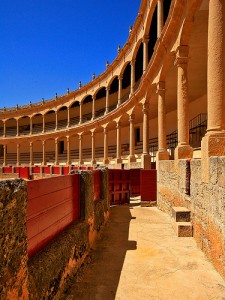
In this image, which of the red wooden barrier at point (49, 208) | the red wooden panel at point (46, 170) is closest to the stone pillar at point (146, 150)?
the red wooden barrier at point (49, 208)

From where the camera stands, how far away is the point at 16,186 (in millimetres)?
2217

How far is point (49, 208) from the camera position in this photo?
128 inches

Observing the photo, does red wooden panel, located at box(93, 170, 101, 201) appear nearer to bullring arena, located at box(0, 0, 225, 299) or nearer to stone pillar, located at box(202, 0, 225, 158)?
bullring arena, located at box(0, 0, 225, 299)

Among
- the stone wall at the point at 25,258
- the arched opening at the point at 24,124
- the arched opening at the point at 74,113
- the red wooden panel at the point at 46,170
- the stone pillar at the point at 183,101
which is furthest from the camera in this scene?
the arched opening at the point at 24,124

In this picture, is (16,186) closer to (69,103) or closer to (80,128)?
(80,128)

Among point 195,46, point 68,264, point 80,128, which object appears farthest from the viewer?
point 80,128

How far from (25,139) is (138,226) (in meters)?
26.6

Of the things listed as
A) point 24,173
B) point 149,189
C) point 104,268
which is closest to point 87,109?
point 24,173

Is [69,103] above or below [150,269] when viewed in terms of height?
above

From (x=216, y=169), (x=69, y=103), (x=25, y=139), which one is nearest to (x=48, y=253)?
(x=216, y=169)

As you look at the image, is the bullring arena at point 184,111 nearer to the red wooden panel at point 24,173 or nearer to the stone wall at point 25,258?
the stone wall at point 25,258

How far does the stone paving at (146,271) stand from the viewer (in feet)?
10.3

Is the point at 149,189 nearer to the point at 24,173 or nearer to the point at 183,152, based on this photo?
the point at 183,152

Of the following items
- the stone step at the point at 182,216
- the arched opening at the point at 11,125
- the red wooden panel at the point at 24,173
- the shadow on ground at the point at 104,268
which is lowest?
the shadow on ground at the point at 104,268
